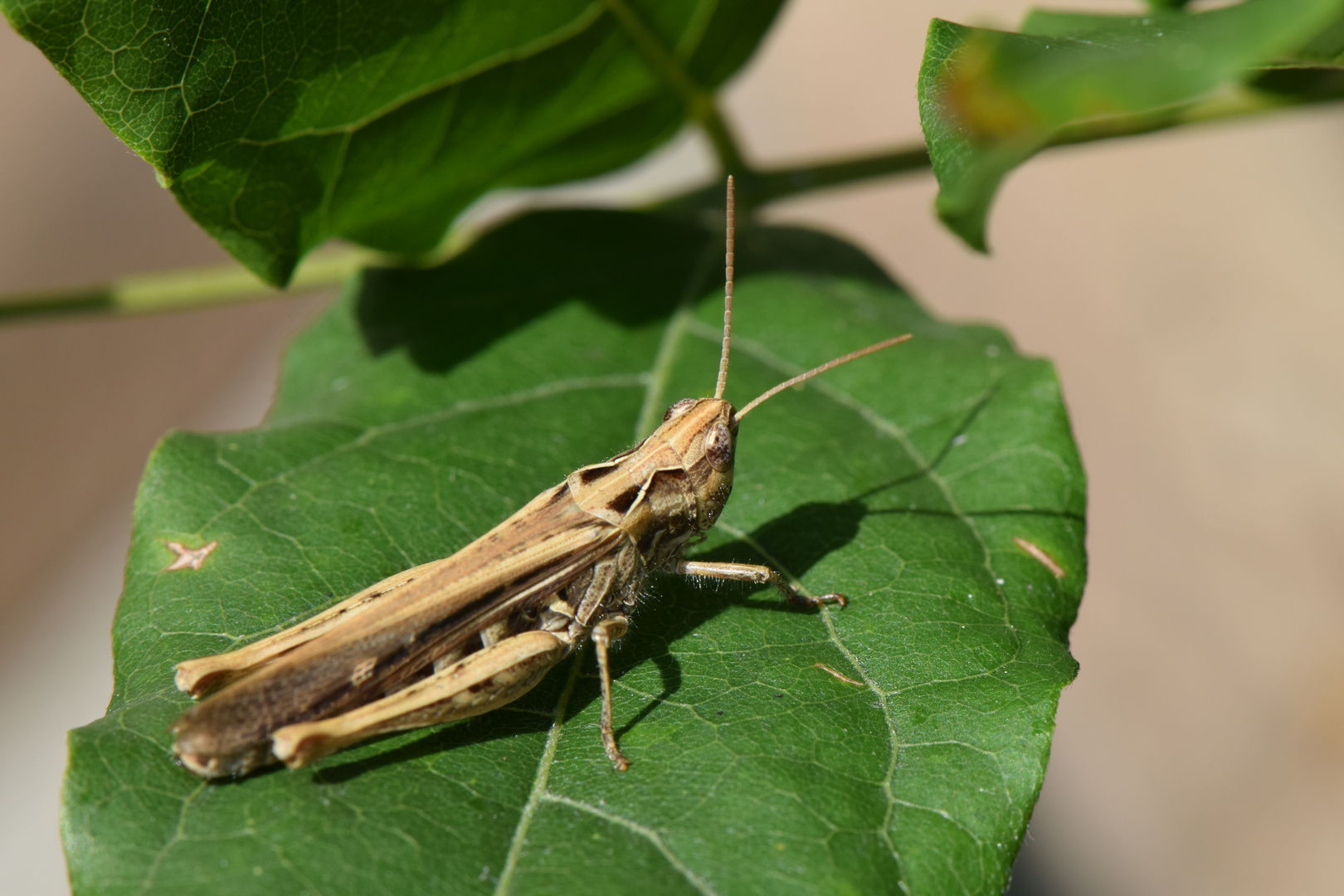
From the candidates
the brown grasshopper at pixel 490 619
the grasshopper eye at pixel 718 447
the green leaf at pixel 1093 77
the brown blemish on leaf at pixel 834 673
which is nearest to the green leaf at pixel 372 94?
the brown grasshopper at pixel 490 619

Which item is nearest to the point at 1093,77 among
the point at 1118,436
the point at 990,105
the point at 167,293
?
the point at 990,105

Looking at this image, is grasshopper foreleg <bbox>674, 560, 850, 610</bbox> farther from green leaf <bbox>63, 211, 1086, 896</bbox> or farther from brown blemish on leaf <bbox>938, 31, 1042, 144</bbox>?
brown blemish on leaf <bbox>938, 31, 1042, 144</bbox>

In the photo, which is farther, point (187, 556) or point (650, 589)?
point (650, 589)

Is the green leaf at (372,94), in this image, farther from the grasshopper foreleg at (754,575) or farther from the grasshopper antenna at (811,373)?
the grasshopper foreleg at (754,575)

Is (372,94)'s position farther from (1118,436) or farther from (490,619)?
(1118,436)

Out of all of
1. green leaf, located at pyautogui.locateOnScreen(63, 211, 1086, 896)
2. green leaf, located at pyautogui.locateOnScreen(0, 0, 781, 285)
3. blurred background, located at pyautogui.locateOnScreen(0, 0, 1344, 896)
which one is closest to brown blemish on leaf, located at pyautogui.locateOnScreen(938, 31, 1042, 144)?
green leaf, located at pyautogui.locateOnScreen(63, 211, 1086, 896)

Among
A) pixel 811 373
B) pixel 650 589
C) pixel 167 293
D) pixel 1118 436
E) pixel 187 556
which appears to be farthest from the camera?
pixel 1118 436
